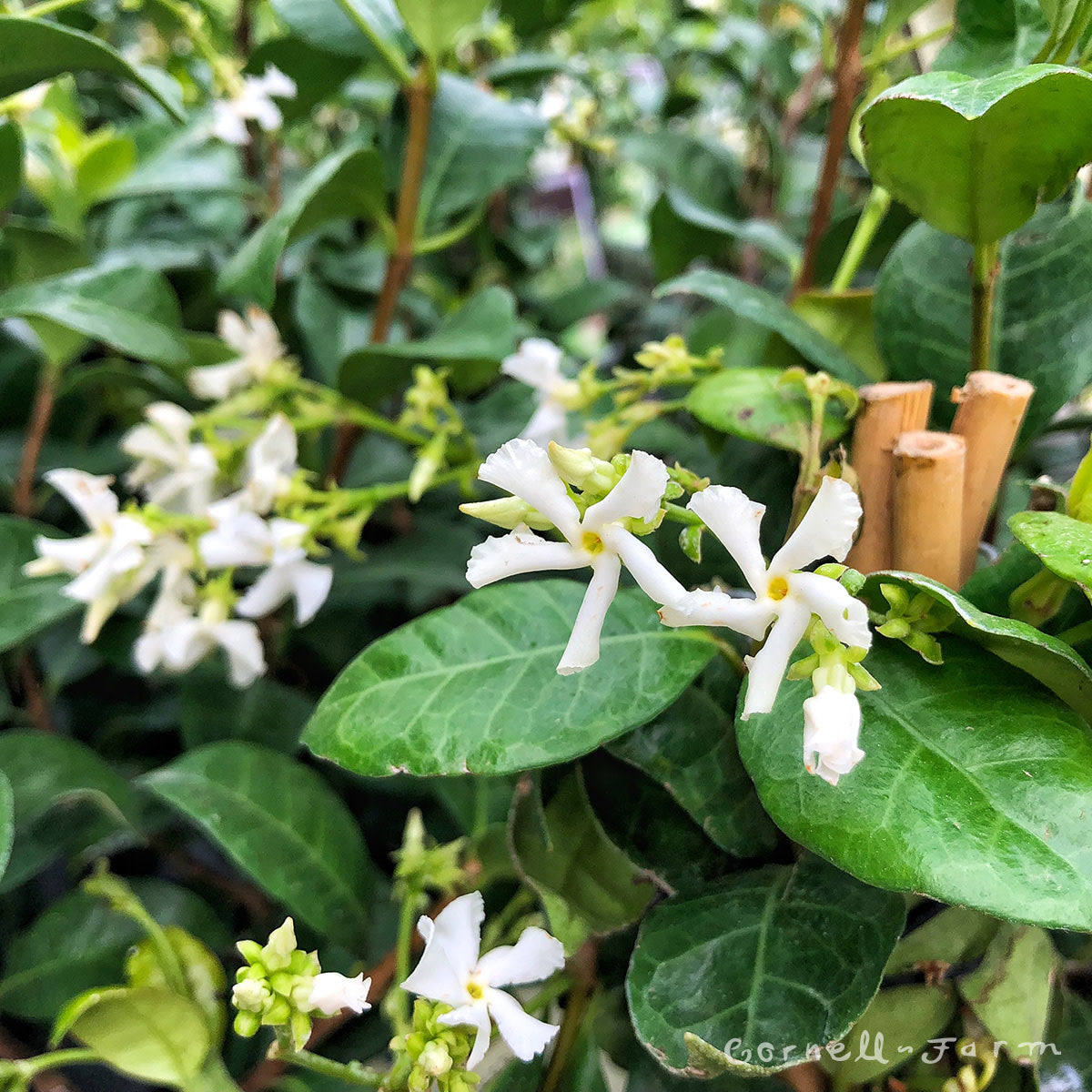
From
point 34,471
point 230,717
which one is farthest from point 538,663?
point 34,471

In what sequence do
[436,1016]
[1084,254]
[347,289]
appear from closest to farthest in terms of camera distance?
1. [436,1016]
2. [1084,254]
3. [347,289]

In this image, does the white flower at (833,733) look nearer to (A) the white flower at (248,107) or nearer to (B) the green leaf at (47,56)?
(B) the green leaf at (47,56)

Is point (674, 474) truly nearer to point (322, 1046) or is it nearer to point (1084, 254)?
point (1084, 254)

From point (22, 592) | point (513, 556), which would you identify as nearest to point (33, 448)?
point (22, 592)

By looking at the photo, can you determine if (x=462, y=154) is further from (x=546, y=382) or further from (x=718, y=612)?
(x=718, y=612)

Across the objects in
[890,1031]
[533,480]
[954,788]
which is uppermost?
[533,480]

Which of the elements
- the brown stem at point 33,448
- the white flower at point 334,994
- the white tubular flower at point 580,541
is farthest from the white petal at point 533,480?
the brown stem at point 33,448

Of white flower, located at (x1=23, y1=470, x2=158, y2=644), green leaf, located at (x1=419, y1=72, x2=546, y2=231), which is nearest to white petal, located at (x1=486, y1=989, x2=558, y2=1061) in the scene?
white flower, located at (x1=23, y1=470, x2=158, y2=644)
